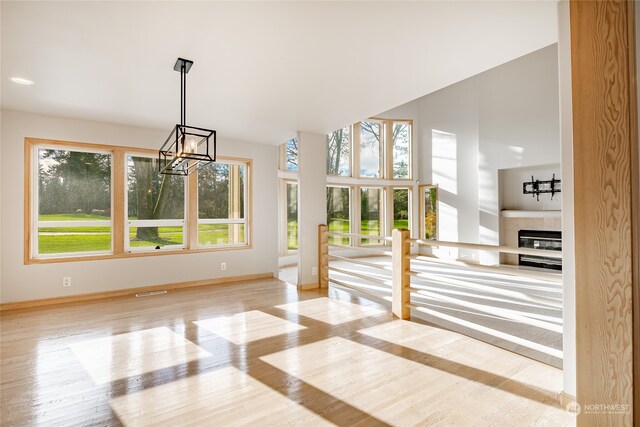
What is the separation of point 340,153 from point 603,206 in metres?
7.73

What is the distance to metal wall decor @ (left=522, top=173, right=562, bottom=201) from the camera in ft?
21.5

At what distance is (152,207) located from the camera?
503cm

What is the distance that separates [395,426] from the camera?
1.77m

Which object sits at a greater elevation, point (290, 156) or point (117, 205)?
point (290, 156)

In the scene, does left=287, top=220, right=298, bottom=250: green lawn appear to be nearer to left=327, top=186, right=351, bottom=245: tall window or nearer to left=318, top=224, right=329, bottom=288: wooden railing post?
left=327, top=186, right=351, bottom=245: tall window

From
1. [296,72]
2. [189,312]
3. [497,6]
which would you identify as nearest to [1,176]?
[189,312]

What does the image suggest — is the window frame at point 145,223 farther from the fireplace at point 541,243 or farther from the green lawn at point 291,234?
the fireplace at point 541,243

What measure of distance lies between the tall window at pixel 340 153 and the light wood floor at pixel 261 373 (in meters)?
5.79

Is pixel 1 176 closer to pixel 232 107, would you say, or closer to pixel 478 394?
pixel 232 107

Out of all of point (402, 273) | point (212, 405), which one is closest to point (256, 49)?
point (212, 405)

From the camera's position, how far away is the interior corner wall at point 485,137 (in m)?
6.55

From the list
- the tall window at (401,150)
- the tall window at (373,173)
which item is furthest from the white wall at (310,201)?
the tall window at (401,150)

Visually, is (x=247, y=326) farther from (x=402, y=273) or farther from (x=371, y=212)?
(x=371, y=212)

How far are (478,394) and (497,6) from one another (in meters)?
2.51
